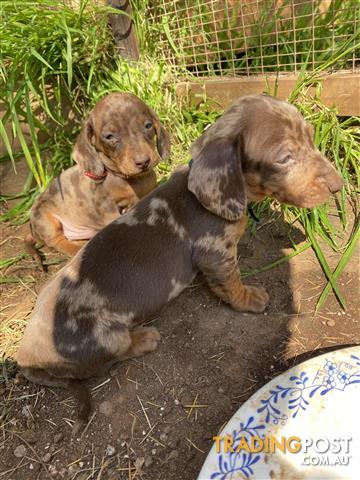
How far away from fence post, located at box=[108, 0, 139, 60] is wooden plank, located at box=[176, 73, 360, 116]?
0.66 m

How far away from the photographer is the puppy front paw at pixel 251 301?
10.4ft

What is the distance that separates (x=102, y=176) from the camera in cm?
370

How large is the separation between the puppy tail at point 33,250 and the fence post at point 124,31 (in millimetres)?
2384

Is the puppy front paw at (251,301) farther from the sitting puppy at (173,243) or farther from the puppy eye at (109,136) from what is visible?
the puppy eye at (109,136)

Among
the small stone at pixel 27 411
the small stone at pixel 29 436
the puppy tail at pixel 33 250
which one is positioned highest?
the puppy tail at pixel 33 250

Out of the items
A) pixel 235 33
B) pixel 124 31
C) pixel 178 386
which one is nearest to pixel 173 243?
pixel 178 386

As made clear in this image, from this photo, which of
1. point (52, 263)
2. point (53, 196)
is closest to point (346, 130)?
point (53, 196)

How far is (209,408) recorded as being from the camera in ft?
8.98

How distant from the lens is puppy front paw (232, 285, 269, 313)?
10.4 ft

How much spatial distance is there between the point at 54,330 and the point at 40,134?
109 inches

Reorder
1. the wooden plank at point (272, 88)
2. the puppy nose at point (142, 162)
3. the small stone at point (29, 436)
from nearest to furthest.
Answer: the small stone at point (29, 436)
the puppy nose at point (142, 162)
the wooden plank at point (272, 88)

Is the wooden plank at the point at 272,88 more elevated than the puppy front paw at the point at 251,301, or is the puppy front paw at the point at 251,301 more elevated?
the wooden plank at the point at 272,88

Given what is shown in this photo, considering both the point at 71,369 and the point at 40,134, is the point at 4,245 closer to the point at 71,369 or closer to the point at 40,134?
the point at 40,134

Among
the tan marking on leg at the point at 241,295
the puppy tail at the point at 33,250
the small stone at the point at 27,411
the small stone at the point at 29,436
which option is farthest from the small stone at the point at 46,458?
the puppy tail at the point at 33,250
